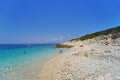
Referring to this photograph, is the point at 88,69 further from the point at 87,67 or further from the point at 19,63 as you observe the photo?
the point at 19,63

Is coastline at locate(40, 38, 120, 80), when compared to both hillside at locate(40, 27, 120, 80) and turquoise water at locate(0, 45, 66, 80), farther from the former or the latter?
turquoise water at locate(0, 45, 66, 80)

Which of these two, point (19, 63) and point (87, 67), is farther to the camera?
point (19, 63)

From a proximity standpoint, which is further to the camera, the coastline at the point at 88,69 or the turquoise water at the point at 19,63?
the turquoise water at the point at 19,63

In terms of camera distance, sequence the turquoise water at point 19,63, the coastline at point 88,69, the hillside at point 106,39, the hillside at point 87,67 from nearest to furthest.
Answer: the coastline at point 88,69, the hillside at point 87,67, the turquoise water at point 19,63, the hillside at point 106,39

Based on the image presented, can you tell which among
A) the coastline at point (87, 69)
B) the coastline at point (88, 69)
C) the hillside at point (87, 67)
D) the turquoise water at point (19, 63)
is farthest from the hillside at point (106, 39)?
the coastline at point (87, 69)

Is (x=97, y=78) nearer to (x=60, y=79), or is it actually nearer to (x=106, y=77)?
(x=106, y=77)

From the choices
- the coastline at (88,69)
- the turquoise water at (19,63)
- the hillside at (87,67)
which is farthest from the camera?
the turquoise water at (19,63)

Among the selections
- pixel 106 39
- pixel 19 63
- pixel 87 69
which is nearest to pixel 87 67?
pixel 87 69

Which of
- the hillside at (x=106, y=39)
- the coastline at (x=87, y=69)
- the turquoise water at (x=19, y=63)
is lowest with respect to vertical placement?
the turquoise water at (x=19, y=63)

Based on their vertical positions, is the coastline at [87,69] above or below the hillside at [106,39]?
below

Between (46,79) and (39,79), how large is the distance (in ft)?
2.06

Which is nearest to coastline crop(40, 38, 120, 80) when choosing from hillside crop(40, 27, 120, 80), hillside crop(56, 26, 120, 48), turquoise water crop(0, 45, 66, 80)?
hillside crop(40, 27, 120, 80)

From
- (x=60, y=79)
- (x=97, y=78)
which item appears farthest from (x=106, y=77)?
(x=60, y=79)

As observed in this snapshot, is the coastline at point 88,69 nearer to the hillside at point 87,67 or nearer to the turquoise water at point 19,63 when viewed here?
the hillside at point 87,67
